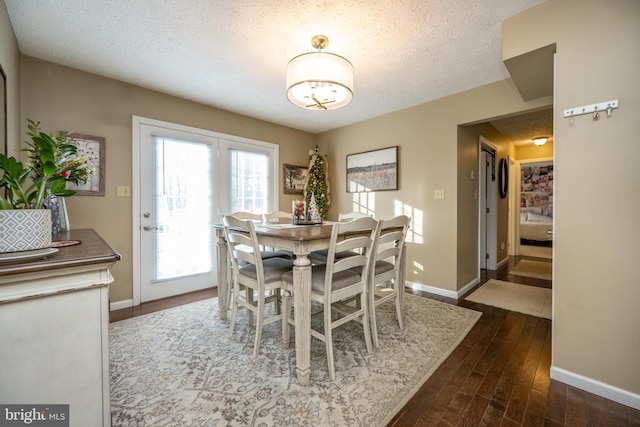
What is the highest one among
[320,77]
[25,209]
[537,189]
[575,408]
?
[320,77]

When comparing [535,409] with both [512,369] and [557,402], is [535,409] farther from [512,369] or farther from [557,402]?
[512,369]

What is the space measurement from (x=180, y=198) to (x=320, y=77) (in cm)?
230

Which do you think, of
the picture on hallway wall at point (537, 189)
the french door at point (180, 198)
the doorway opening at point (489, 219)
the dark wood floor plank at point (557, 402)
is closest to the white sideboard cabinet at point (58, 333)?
the dark wood floor plank at point (557, 402)

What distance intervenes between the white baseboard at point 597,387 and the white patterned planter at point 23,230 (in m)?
2.70

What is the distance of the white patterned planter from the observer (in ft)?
2.72

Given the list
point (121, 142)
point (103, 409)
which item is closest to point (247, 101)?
point (121, 142)

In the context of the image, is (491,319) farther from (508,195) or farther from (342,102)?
(508,195)

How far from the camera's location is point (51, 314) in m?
0.84

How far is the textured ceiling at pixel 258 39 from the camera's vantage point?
5.64ft

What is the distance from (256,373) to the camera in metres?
1.68

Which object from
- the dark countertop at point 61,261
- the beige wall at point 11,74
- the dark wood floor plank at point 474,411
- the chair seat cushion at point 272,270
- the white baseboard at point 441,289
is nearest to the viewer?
the dark countertop at point 61,261

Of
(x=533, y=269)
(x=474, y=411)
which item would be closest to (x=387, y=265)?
(x=474, y=411)

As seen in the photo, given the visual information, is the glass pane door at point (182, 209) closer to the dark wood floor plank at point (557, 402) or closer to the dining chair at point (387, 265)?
the dining chair at point (387, 265)

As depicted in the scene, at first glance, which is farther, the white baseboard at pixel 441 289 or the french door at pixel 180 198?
the white baseboard at pixel 441 289
